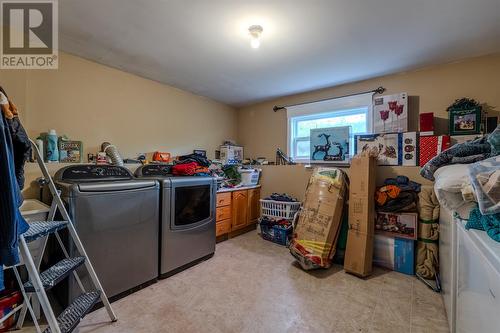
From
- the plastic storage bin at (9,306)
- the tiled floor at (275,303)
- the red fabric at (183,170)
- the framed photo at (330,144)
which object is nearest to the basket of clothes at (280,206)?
the framed photo at (330,144)

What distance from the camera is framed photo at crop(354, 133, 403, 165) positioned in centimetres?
268

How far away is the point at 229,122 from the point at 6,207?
3.70 metres

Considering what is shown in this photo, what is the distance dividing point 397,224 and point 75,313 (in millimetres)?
2829

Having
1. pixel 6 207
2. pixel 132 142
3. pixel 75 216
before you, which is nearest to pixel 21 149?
pixel 6 207

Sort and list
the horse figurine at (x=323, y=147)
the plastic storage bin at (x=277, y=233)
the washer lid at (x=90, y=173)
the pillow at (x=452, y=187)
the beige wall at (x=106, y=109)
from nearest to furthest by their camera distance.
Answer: the pillow at (x=452, y=187), the washer lid at (x=90, y=173), the beige wall at (x=106, y=109), the plastic storage bin at (x=277, y=233), the horse figurine at (x=323, y=147)

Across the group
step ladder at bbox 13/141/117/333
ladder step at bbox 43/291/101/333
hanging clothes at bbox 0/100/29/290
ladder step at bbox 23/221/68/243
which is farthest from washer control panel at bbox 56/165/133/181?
hanging clothes at bbox 0/100/29/290

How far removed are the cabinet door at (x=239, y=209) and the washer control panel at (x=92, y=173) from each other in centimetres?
157

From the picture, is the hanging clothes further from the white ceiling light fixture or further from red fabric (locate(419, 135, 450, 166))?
red fabric (locate(419, 135, 450, 166))

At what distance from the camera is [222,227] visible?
3178 mm

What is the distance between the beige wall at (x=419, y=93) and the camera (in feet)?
7.77

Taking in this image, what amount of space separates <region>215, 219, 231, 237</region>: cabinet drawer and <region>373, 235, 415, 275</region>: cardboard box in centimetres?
189

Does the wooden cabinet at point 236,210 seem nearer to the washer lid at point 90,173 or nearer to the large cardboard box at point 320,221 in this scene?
the large cardboard box at point 320,221

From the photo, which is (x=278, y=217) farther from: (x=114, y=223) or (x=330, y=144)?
(x=114, y=223)

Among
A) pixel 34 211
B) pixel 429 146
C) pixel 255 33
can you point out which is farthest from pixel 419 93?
pixel 34 211
